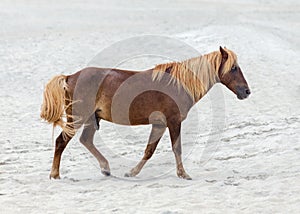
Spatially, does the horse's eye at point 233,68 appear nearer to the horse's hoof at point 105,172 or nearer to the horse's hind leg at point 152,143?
the horse's hind leg at point 152,143

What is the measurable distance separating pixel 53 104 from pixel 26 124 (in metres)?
3.39

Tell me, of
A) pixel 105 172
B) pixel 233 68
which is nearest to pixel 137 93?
pixel 105 172

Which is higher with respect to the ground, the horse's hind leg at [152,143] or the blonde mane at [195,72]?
the blonde mane at [195,72]

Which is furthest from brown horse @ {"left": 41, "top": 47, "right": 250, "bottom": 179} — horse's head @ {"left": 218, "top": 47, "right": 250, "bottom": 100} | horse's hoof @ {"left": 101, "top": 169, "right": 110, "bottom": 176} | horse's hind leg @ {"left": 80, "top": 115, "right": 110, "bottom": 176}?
horse's hoof @ {"left": 101, "top": 169, "right": 110, "bottom": 176}

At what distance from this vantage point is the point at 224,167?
22.7 ft

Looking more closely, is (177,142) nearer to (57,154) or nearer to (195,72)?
(195,72)

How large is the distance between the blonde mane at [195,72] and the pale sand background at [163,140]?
3.48 feet

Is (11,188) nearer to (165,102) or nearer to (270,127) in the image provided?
(165,102)

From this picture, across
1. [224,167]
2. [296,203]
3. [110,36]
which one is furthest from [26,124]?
[110,36]

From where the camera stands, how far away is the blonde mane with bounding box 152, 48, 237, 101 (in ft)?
21.0

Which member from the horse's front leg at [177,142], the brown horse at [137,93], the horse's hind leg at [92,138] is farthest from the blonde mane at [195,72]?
the horse's hind leg at [92,138]

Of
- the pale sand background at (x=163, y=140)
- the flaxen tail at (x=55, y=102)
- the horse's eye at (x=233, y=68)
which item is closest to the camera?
the pale sand background at (x=163, y=140)

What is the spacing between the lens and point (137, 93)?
639cm

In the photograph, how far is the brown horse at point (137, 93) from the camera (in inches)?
250
